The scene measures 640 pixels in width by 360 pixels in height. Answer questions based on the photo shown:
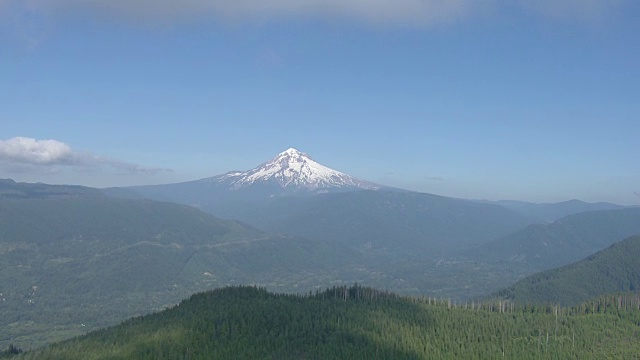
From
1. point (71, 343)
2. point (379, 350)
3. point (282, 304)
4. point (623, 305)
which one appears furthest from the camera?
point (623, 305)

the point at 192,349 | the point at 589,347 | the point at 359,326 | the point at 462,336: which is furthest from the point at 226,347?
the point at 589,347

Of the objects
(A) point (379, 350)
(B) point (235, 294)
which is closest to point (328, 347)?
(A) point (379, 350)

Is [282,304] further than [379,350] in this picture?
Yes

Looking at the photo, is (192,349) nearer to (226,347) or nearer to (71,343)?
(226,347)

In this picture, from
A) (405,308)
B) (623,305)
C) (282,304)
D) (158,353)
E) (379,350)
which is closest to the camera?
(158,353)

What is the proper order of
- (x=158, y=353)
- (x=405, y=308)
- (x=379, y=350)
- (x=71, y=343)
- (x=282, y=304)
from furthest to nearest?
1. (x=405, y=308)
2. (x=282, y=304)
3. (x=71, y=343)
4. (x=379, y=350)
5. (x=158, y=353)

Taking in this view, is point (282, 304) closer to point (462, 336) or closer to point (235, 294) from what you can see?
point (235, 294)
